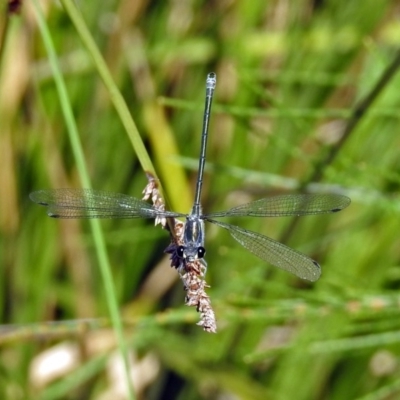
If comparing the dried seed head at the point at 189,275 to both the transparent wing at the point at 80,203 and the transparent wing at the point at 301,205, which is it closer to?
the transparent wing at the point at 80,203

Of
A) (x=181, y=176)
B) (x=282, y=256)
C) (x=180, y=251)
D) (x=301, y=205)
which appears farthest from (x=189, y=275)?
(x=181, y=176)

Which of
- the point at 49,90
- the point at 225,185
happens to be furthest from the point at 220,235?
the point at 49,90

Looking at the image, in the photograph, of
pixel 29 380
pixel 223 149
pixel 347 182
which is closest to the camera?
pixel 347 182

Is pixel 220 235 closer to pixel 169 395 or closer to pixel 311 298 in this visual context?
pixel 169 395

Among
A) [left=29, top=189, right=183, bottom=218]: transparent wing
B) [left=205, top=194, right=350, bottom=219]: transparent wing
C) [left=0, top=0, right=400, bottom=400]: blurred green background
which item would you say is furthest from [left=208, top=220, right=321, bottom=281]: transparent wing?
[left=0, top=0, right=400, bottom=400]: blurred green background

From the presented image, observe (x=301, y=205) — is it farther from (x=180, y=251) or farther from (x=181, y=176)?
(x=181, y=176)
